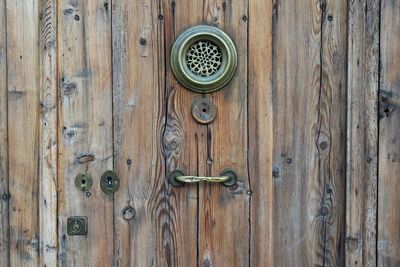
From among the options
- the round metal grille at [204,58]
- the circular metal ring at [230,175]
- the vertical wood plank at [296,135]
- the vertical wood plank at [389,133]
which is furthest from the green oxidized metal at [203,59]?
the vertical wood plank at [389,133]

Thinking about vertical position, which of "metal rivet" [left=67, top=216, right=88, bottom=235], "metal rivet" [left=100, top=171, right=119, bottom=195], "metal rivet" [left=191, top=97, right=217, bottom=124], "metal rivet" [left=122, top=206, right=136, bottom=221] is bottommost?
"metal rivet" [left=67, top=216, right=88, bottom=235]

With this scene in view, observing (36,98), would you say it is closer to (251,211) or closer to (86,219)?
(86,219)

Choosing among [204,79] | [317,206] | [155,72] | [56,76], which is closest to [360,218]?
[317,206]

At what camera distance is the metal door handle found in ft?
5.52

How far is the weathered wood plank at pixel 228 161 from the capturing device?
1.70 metres

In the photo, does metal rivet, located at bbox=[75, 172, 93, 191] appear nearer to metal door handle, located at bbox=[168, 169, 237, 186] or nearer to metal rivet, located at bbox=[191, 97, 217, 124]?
metal door handle, located at bbox=[168, 169, 237, 186]

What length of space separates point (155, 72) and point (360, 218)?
30.8 inches

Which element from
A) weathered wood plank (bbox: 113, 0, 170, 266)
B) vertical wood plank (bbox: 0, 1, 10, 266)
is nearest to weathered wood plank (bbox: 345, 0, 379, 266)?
weathered wood plank (bbox: 113, 0, 170, 266)

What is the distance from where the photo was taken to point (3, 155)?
65.5 inches

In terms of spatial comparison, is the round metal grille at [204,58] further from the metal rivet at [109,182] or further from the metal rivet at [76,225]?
the metal rivet at [76,225]

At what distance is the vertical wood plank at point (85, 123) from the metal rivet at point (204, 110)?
0.88 ft

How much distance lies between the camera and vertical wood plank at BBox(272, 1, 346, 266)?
5.60 feet

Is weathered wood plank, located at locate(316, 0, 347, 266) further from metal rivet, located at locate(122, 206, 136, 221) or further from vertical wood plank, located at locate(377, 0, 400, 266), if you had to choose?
metal rivet, located at locate(122, 206, 136, 221)

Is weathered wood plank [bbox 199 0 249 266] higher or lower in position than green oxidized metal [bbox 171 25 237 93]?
lower
